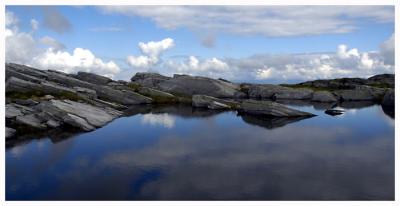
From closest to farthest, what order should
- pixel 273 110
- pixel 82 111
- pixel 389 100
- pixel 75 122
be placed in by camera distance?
pixel 75 122 < pixel 82 111 < pixel 273 110 < pixel 389 100

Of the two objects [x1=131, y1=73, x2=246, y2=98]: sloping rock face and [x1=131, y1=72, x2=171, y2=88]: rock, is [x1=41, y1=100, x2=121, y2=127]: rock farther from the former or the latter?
[x1=131, y1=72, x2=171, y2=88]: rock

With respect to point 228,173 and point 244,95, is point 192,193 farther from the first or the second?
point 244,95

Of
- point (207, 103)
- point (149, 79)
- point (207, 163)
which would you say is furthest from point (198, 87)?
point (207, 163)

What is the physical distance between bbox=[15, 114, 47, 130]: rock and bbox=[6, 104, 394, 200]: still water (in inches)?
294

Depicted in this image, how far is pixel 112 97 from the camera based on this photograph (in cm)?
12056

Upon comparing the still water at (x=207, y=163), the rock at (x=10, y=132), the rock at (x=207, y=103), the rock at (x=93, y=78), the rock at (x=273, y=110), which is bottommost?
the still water at (x=207, y=163)

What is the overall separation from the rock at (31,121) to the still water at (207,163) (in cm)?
746

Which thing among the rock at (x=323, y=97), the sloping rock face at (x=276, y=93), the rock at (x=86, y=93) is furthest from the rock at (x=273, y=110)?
the sloping rock face at (x=276, y=93)

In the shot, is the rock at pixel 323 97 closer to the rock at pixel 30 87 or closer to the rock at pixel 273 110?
the rock at pixel 273 110

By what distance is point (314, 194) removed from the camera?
135 ft

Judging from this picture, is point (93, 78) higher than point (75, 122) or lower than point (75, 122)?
higher

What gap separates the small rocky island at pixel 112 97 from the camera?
A: 75562mm

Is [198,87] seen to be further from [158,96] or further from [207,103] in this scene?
[207,103]

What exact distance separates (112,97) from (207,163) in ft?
240
